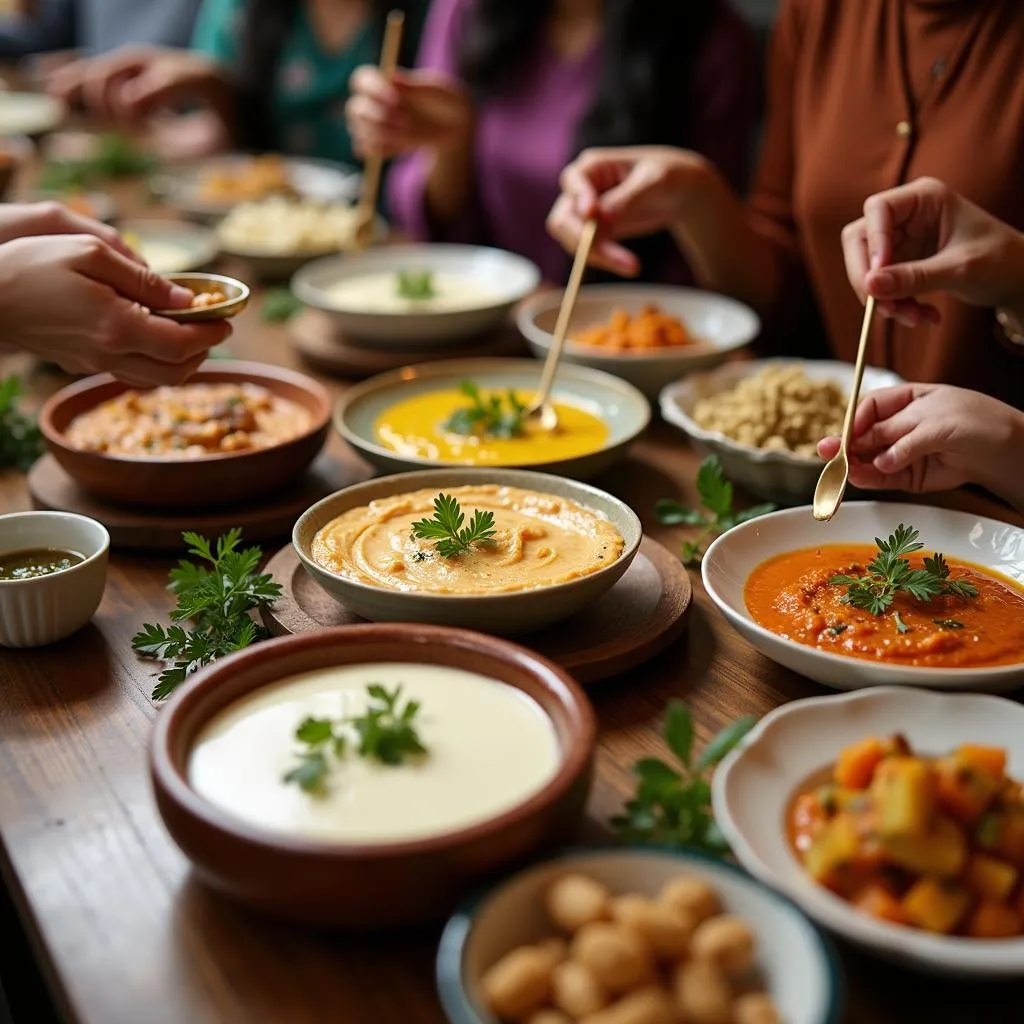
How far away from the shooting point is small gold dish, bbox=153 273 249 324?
6.47 ft

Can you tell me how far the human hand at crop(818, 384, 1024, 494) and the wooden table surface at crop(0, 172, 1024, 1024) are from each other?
0.33 metres

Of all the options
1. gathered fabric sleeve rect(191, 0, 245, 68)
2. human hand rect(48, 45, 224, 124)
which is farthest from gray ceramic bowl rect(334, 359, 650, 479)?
gathered fabric sleeve rect(191, 0, 245, 68)

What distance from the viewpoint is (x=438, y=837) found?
110 cm

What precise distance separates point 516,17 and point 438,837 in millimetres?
3244

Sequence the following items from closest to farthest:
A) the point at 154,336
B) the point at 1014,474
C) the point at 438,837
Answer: the point at 438,837, the point at 1014,474, the point at 154,336

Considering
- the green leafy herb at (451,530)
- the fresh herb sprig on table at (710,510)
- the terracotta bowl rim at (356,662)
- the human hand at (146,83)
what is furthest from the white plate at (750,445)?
the human hand at (146,83)

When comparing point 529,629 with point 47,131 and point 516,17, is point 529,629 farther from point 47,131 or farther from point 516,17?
point 47,131

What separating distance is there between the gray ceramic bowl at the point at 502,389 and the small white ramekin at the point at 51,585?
1.71 feet

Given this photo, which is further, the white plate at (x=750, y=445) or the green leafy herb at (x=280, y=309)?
the green leafy herb at (x=280, y=309)

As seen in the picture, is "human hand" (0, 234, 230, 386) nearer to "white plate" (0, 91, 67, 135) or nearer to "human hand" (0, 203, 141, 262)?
"human hand" (0, 203, 141, 262)

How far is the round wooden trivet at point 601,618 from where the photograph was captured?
162cm

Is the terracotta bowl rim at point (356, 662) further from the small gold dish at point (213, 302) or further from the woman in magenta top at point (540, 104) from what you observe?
A: the woman in magenta top at point (540, 104)

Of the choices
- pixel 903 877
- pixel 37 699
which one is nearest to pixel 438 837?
pixel 903 877

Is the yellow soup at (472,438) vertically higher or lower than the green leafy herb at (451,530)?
lower
